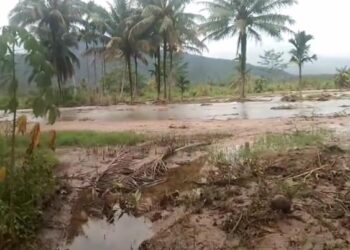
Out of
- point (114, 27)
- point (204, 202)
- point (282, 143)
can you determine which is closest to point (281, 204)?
point (204, 202)

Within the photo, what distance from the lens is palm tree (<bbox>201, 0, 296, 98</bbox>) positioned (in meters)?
32.7

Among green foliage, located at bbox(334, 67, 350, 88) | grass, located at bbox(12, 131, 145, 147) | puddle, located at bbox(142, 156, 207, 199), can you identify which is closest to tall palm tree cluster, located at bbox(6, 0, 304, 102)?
green foliage, located at bbox(334, 67, 350, 88)

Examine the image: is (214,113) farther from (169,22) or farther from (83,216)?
(83,216)

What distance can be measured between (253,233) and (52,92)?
2.71m

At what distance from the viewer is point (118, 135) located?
1125cm

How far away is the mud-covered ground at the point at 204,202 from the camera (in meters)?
5.40

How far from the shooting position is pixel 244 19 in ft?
108

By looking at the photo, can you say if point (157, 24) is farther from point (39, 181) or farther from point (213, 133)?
point (39, 181)

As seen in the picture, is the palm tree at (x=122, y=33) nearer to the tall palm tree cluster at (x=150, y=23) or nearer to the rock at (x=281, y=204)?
the tall palm tree cluster at (x=150, y=23)

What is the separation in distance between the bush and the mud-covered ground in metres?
0.27

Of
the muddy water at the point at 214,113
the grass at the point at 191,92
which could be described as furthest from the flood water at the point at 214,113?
the grass at the point at 191,92

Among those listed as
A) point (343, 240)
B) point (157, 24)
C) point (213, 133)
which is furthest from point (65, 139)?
point (157, 24)

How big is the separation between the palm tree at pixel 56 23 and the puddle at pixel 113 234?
27.9 metres

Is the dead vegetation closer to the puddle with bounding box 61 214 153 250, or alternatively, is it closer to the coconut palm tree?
the puddle with bounding box 61 214 153 250
